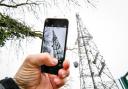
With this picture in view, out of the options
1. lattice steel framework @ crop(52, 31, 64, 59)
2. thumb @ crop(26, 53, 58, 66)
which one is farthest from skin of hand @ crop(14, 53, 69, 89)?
lattice steel framework @ crop(52, 31, 64, 59)

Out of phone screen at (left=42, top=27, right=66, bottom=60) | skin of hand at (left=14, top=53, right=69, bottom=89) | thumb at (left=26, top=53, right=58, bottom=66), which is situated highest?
phone screen at (left=42, top=27, right=66, bottom=60)

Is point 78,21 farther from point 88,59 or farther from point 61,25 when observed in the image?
point 61,25

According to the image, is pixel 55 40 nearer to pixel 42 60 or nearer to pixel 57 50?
pixel 57 50

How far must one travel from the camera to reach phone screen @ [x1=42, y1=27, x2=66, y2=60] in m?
2.60

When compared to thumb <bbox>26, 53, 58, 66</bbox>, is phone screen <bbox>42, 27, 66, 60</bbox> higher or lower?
higher

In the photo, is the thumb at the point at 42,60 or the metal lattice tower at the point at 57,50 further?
the metal lattice tower at the point at 57,50

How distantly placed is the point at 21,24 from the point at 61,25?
9490mm

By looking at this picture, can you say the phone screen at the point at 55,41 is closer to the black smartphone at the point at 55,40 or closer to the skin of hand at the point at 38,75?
the black smartphone at the point at 55,40

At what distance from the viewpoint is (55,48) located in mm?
2629

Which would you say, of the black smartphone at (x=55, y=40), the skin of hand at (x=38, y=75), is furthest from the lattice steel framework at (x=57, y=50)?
the skin of hand at (x=38, y=75)

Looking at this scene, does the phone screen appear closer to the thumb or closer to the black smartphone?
the black smartphone

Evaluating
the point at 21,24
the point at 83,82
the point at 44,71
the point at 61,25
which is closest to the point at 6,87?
the point at 44,71

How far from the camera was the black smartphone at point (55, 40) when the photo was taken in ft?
8.46

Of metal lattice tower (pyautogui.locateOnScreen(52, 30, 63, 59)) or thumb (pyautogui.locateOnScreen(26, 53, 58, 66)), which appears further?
metal lattice tower (pyautogui.locateOnScreen(52, 30, 63, 59))
